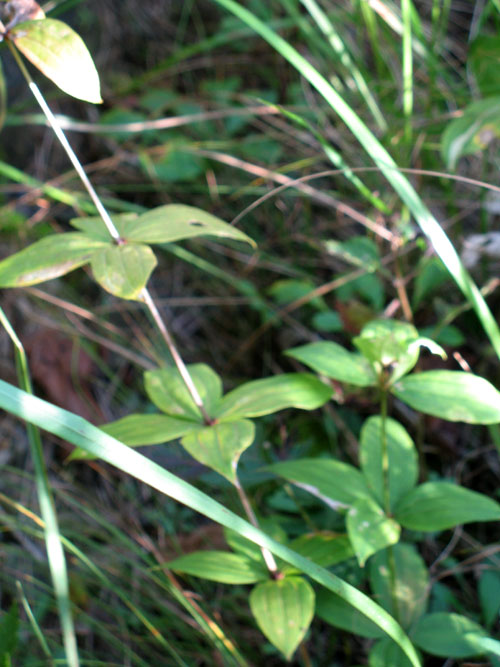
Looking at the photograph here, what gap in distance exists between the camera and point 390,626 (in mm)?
589

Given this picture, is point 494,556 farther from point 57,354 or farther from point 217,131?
point 217,131

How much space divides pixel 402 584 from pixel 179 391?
0.41m

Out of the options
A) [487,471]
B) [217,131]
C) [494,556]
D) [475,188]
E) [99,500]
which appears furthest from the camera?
[217,131]

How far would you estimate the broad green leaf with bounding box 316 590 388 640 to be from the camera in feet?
2.59

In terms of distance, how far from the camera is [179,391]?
864 mm

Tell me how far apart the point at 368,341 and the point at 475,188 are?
0.88 m

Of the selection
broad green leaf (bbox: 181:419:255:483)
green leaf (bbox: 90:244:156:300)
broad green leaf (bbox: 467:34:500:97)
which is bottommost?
broad green leaf (bbox: 181:419:255:483)

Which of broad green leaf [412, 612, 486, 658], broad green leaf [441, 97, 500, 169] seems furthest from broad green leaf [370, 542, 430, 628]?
broad green leaf [441, 97, 500, 169]

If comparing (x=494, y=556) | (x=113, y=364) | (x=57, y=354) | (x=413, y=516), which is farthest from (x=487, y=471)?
(x=57, y=354)

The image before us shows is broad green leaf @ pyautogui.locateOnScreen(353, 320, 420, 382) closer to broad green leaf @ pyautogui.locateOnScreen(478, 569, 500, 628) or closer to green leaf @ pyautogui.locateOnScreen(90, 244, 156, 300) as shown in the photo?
green leaf @ pyautogui.locateOnScreen(90, 244, 156, 300)

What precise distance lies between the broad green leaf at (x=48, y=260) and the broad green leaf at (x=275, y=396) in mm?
267

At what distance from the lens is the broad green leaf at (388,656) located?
0.75 m

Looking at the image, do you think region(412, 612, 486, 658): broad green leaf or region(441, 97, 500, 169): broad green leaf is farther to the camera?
region(441, 97, 500, 169): broad green leaf

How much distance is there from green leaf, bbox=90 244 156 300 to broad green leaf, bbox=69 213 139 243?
5cm
